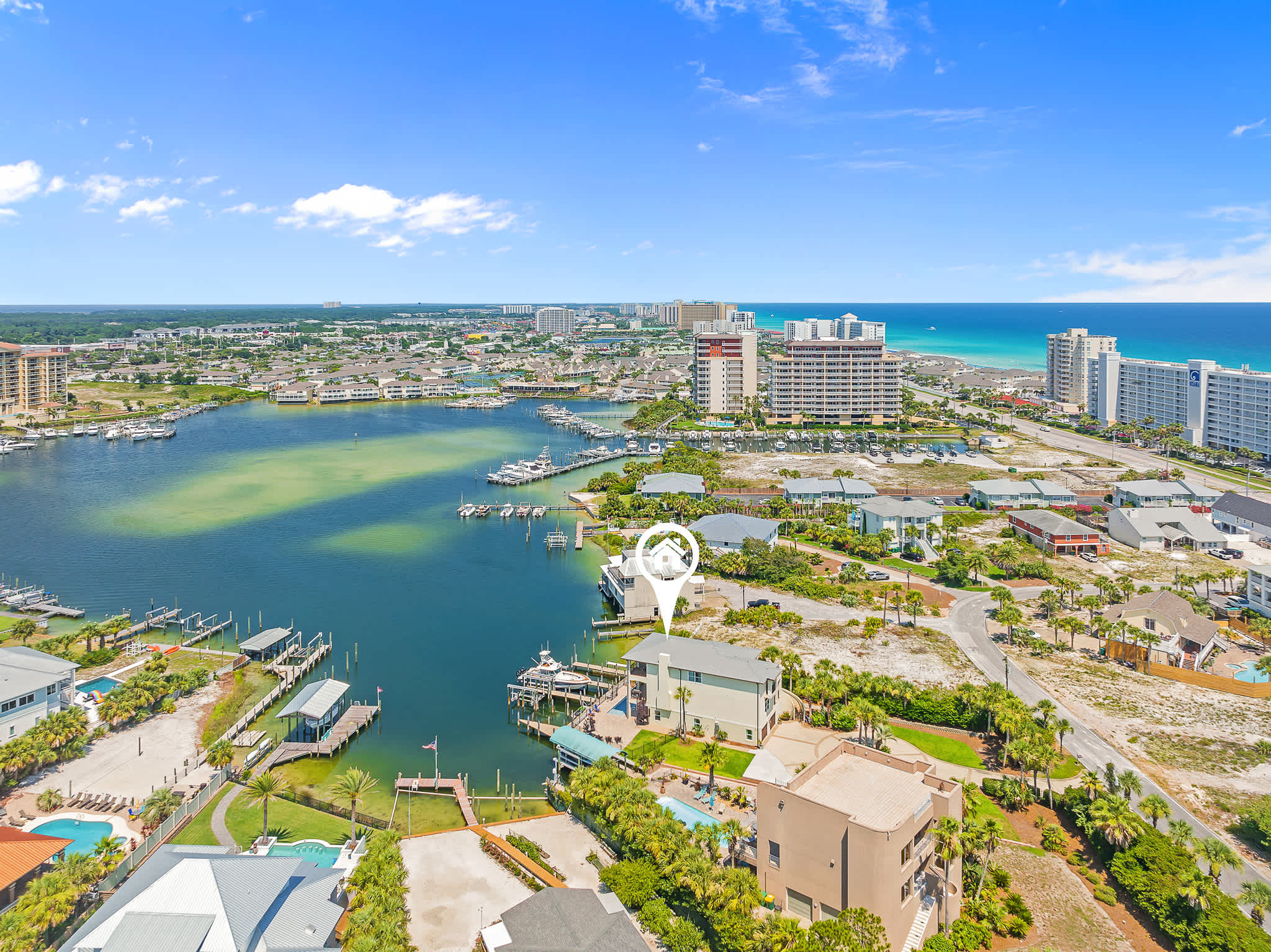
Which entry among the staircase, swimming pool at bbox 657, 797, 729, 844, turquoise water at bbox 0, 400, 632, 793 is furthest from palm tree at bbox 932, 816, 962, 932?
turquoise water at bbox 0, 400, 632, 793

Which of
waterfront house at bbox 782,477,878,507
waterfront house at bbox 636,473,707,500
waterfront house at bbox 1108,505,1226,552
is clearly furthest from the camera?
waterfront house at bbox 636,473,707,500

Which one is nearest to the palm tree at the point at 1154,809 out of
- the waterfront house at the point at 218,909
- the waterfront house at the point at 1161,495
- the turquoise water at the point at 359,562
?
the turquoise water at the point at 359,562

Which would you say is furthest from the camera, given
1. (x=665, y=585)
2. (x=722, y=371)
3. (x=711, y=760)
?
(x=722, y=371)

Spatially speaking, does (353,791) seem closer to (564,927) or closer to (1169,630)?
(564,927)

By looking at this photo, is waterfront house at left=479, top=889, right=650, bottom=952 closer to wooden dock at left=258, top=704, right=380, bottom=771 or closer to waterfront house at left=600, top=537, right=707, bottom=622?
wooden dock at left=258, top=704, right=380, bottom=771

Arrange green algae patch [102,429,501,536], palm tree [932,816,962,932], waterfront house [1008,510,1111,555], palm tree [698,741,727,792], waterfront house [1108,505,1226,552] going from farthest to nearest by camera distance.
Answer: green algae patch [102,429,501,536], waterfront house [1108,505,1226,552], waterfront house [1008,510,1111,555], palm tree [698,741,727,792], palm tree [932,816,962,932]

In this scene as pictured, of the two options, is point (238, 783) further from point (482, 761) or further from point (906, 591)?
point (906, 591)

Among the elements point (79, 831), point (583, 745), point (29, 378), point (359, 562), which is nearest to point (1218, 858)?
point (583, 745)
